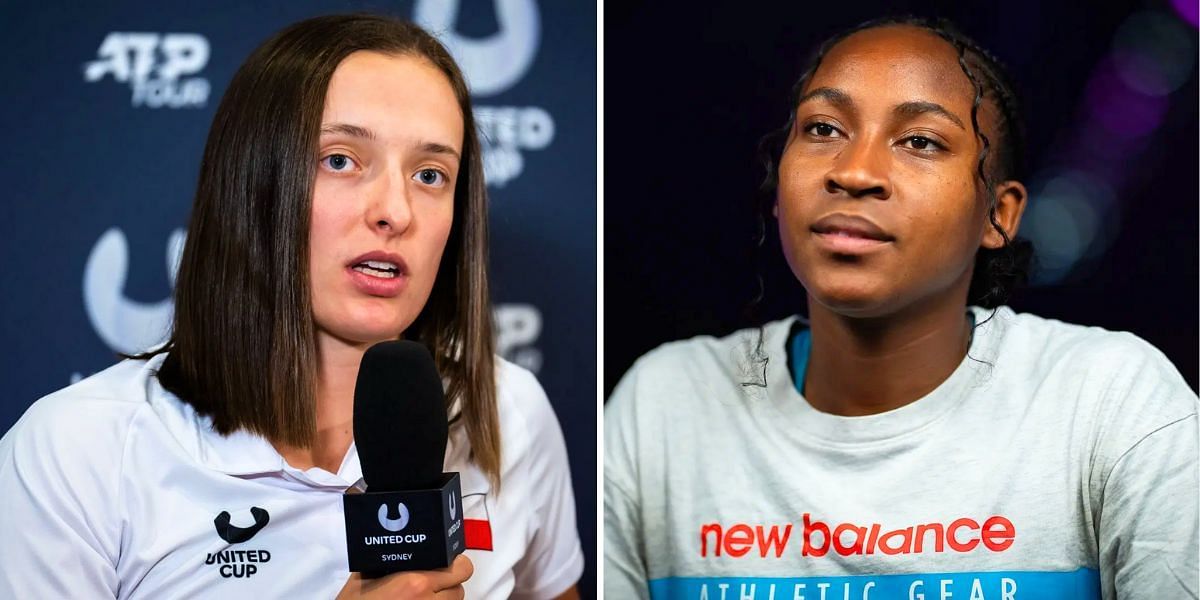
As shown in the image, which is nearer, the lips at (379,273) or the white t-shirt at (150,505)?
the white t-shirt at (150,505)

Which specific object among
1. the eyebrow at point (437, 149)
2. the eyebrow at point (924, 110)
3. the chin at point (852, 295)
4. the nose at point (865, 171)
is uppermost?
the eyebrow at point (924, 110)

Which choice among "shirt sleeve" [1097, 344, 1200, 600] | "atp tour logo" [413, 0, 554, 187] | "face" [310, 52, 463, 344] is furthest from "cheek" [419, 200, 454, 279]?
"shirt sleeve" [1097, 344, 1200, 600]

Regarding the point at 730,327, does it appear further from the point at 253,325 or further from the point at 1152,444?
the point at 253,325

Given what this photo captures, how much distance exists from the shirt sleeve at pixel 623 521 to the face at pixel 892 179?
45 cm

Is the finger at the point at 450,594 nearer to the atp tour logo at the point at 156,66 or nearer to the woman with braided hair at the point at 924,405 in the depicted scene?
the woman with braided hair at the point at 924,405

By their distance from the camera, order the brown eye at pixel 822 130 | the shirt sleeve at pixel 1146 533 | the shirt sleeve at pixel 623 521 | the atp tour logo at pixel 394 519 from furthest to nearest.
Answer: the shirt sleeve at pixel 623 521, the brown eye at pixel 822 130, the shirt sleeve at pixel 1146 533, the atp tour logo at pixel 394 519

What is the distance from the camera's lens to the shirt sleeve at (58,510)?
180 centimetres

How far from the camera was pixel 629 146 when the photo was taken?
82.0 inches

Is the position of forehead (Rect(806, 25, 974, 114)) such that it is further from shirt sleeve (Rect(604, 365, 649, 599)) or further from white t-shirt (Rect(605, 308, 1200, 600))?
shirt sleeve (Rect(604, 365, 649, 599))

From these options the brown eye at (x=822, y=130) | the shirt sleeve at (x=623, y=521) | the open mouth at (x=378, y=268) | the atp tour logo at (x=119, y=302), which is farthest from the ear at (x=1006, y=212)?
the atp tour logo at (x=119, y=302)

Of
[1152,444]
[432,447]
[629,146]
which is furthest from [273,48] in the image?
[1152,444]

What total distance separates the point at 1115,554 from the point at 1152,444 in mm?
183

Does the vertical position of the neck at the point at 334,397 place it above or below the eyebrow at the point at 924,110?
Result: below

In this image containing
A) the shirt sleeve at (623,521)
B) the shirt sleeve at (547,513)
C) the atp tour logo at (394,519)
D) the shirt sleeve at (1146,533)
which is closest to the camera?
the atp tour logo at (394,519)
